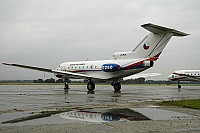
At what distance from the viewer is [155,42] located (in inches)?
968

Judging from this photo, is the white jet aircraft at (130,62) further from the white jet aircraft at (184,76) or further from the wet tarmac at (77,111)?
the white jet aircraft at (184,76)

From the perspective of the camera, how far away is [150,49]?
2506 cm

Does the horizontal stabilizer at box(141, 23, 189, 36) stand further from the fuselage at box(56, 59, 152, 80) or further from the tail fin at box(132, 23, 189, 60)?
the fuselage at box(56, 59, 152, 80)

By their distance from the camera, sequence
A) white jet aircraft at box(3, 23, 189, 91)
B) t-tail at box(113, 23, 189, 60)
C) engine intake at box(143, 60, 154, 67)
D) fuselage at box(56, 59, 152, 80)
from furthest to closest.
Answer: fuselage at box(56, 59, 152, 80) → engine intake at box(143, 60, 154, 67) → white jet aircraft at box(3, 23, 189, 91) → t-tail at box(113, 23, 189, 60)

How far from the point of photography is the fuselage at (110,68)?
85.0ft

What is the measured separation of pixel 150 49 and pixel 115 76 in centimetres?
535

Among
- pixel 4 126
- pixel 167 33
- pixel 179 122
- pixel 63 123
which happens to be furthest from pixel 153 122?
pixel 167 33

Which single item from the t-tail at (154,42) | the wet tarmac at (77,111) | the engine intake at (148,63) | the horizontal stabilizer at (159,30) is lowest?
the wet tarmac at (77,111)

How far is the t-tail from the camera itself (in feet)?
77.7

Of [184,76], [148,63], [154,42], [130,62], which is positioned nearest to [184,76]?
[184,76]

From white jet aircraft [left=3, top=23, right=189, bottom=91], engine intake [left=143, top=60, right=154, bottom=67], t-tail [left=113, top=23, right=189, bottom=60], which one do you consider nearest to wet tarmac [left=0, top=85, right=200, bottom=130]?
engine intake [left=143, top=60, right=154, bottom=67]

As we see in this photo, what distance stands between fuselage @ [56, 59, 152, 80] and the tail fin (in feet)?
2.74

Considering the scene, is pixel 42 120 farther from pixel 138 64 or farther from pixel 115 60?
pixel 115 60

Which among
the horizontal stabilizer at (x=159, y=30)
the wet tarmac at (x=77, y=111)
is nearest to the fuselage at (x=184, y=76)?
the horizontal stabilizer at (x=159, y=30)
